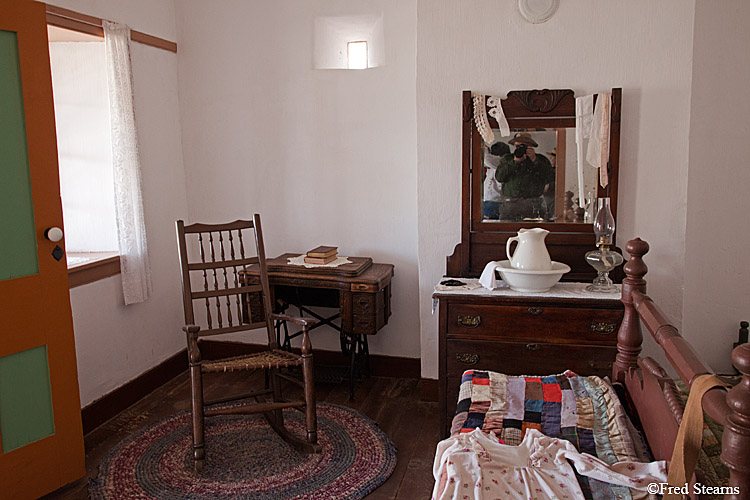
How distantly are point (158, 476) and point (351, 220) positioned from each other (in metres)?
1.85

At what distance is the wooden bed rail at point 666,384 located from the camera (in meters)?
1.18

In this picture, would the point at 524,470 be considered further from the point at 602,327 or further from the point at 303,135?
the point at 303,135

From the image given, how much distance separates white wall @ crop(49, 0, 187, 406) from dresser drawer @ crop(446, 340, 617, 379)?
189 cm

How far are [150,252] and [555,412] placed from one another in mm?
2684

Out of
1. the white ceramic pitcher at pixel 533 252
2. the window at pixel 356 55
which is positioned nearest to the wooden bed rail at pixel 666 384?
the white ceramic pitcher at pixel 533 252

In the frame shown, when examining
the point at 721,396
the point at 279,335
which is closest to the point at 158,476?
the point at 279,335

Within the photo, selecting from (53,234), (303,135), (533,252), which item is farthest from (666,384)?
(303,135)

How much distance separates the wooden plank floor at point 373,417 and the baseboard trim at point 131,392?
0.04 m

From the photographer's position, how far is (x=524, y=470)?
1691 mm

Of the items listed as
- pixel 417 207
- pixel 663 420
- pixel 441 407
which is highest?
pixel 417 207

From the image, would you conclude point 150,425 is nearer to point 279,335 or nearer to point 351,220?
point 279,335

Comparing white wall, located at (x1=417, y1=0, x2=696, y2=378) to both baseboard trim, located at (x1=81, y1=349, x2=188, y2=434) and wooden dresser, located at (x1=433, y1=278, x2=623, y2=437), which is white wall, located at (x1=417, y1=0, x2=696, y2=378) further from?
baseboard trim, located at (x1=81, y1=349, x2=188, y2=434)

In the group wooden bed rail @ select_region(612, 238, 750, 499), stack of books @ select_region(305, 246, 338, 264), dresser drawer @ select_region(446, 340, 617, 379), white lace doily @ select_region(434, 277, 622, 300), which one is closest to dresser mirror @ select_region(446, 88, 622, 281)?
white lace doily @ select_region(434, 277, 622, 300)

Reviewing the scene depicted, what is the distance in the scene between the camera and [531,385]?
90.9 inches
